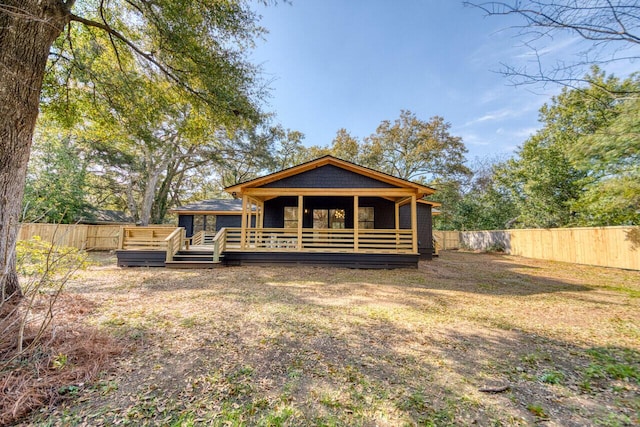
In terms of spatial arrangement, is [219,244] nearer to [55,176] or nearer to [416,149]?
[55,176]

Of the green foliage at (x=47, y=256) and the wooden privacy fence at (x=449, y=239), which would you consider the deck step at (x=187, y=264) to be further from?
the wooden privacy fence at (x=449, y=239)

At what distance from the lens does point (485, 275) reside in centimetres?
891

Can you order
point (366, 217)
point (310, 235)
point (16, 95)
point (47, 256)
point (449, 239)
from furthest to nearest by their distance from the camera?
point (449, 239) < point (366, 217) < point (310, 235) < point (16, 95) < point (47, 256)

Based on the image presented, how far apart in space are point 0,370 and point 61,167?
19.8 meters

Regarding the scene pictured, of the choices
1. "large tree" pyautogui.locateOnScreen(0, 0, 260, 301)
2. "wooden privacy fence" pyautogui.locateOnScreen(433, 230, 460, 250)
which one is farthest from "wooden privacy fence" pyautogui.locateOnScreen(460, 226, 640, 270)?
"large tree" pyautogui.locateOnScreen(0, 0, 260, 301)

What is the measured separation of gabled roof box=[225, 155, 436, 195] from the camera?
9.95m

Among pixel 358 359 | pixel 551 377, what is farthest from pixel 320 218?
pixel 551 377

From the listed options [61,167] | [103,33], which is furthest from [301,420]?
[61,167]

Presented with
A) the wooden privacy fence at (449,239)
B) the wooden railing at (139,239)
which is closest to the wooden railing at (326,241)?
the wooden railing at (139,239)

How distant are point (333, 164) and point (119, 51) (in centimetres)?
761

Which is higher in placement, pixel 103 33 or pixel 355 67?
pixel 355 67

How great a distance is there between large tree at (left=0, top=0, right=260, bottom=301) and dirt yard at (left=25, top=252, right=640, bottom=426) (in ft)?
6.87

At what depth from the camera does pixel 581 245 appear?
12.0 metres

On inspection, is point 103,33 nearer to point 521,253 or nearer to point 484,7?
point 484,7
